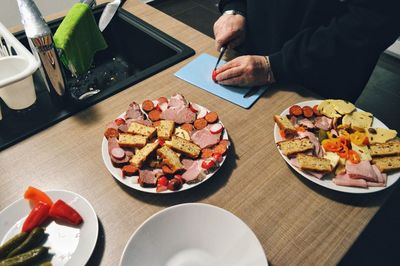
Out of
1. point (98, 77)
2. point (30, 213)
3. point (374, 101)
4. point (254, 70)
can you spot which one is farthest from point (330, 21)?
point (374, 101)

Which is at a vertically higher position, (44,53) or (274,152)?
(44,53)

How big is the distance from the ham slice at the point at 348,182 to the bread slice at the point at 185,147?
37 centimetres

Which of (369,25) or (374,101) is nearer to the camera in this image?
(369,25)

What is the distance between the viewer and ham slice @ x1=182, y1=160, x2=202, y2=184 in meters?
0.79

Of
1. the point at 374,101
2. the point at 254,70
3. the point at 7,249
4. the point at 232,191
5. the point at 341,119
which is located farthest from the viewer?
the point at 374,101

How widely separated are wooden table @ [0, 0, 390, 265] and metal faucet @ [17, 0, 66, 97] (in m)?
0.13

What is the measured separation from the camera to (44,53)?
908mm

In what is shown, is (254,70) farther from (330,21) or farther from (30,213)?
(30,213)

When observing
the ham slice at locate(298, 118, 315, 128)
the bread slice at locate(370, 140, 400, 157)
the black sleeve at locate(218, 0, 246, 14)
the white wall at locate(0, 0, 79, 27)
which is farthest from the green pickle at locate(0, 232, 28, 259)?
the white wall at locate(0, 0, 79, 27)

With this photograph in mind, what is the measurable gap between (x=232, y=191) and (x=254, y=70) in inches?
18.8

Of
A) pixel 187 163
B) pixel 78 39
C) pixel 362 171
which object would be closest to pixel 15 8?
pixel 78 39

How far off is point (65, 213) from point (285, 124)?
0.63 m

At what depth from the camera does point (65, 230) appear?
706 millimetres

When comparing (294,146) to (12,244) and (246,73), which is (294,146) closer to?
(246,73)
